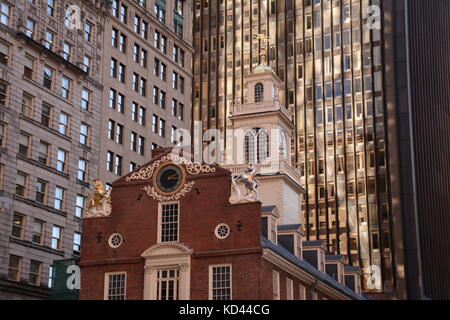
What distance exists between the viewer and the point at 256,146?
6988 cm

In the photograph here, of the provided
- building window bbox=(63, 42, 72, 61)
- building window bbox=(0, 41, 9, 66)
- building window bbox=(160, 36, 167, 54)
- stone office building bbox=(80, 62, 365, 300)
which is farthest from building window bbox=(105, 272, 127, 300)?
building window bbox=(160, 36, 167, 54)

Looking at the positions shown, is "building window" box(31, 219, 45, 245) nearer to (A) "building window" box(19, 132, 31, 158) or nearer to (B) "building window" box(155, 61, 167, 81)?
(A) "building window" box(19, 132, 31, 158)

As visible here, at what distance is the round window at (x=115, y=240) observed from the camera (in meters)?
53.1

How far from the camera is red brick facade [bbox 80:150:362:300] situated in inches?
1961

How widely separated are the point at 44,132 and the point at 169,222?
1108 inches

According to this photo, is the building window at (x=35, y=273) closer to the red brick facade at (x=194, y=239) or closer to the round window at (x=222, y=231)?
the red brick facade at (x=194, y=239)

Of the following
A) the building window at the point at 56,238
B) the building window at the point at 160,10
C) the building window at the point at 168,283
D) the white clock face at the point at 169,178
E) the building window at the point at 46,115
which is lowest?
the building window at the point at 168,283

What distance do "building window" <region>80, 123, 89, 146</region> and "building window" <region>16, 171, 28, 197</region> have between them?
9.68 metres

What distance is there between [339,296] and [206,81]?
8698 cm

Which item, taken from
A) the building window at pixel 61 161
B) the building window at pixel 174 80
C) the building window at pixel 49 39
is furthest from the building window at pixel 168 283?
the building window at pixel 174 80

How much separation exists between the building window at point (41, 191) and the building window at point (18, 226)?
2.79m

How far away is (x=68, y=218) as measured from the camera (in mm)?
78250

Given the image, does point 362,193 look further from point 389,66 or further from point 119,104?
point 119,104

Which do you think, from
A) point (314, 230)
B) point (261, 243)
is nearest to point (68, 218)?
point (261, 243)
